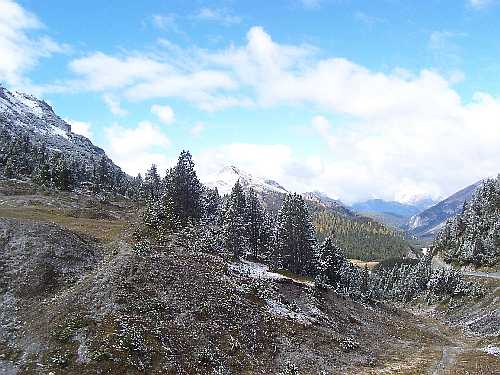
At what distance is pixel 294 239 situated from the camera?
279ft

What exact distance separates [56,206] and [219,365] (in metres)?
66.0

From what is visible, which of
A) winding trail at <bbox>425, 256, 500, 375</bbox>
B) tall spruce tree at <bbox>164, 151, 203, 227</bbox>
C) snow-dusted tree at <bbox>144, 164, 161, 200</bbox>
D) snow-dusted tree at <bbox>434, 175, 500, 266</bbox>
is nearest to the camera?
winding trail at <bbox>425, 256, 500, 375</bbox>

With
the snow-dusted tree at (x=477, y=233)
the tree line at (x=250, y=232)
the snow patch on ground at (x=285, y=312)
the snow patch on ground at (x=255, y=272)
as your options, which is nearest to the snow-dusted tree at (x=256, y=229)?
the tree line at (x=250, y=232)

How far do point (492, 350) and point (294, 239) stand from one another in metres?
38.4

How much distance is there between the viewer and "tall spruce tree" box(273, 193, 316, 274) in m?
85.4

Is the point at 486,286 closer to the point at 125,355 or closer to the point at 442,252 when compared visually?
the point at 442,252

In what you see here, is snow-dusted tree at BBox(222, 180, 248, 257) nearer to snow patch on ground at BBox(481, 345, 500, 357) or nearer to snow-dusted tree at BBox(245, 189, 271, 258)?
snow-dusted tree at BBox(245, 189, 271, 258)

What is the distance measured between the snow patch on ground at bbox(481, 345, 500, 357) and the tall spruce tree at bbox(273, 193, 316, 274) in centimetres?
3542

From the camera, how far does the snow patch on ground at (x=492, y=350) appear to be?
56378 mm

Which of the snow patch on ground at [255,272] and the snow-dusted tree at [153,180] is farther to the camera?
the snow-dusted tree at [153,180]

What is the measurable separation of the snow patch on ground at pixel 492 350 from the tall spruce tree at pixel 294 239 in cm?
3542

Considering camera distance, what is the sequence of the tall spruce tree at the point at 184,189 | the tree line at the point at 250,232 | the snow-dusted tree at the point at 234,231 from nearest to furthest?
1. the tree line at the point at 250,232
2. the snow-dusted tree at the point at 234,231
3. the tall spruce tree at the point at 184,189

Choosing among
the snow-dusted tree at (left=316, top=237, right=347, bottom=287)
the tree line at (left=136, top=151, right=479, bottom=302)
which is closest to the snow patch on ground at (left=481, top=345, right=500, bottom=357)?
the tree line at (left=136, top=151, right=479, bottom=302)

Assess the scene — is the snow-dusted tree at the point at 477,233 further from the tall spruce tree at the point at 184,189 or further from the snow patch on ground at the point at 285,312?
the snow patch on ground at the point at 285,312
